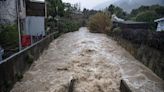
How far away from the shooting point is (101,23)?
96.9 feet

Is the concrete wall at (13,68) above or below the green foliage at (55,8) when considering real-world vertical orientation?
below

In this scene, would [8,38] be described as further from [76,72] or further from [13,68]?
[76,72]

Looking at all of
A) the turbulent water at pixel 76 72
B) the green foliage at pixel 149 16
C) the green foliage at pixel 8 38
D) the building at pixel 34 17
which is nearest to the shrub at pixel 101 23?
the green foliage at pixel 149 16

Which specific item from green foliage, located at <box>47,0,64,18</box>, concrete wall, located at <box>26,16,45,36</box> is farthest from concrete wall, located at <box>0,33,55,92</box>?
green foliage, located at <box>47,0,64,18</box>

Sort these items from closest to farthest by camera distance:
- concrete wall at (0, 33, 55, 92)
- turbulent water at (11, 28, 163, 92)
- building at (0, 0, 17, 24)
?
concrete wall at (0, 33, 55, 92), turbulent water at (11, 28, 163, 92), building at (0, 0, 17, 24)

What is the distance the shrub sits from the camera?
2895 centimetres

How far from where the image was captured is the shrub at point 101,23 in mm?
28953

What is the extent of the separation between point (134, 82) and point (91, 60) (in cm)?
440

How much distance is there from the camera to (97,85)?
352 inches

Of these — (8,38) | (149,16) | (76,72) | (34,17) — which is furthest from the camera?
(149,16)

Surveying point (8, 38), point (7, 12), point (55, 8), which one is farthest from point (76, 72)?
point (55, 8)

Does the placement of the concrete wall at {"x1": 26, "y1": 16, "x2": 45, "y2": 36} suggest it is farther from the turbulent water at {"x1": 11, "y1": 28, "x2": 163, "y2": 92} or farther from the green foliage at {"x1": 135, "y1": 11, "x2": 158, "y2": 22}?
the green foliage at {"x1": 135, "y1": 11, "x2": 158, "y2": 22}

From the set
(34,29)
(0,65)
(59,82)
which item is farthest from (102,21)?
(0,65)

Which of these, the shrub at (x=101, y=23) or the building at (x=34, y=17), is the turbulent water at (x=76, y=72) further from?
the shrub at (x=101, y=23)
